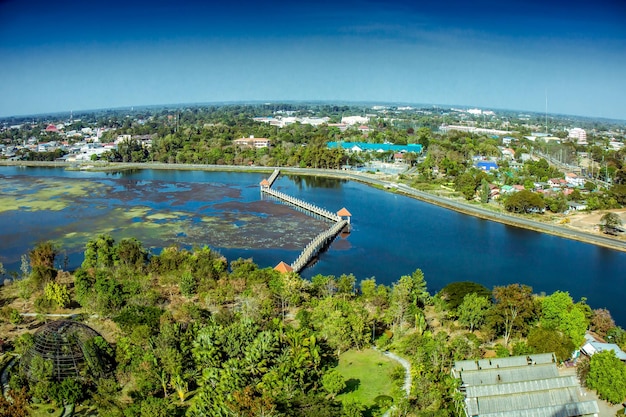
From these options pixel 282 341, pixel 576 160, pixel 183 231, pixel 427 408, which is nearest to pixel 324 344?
pixel 282 341

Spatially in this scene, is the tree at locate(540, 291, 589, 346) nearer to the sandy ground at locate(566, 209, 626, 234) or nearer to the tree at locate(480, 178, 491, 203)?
the sandy ground at locate(566, 209, 626, 234)

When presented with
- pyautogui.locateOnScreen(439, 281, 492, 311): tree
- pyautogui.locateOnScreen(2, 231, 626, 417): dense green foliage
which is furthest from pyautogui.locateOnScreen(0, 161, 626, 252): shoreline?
pyautogui.locateOnScreen(2, 231, 626, 417): dense green foliage

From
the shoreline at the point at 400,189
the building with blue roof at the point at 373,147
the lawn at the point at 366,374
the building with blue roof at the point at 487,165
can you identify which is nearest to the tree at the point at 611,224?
the shoreline at the point at 400,189

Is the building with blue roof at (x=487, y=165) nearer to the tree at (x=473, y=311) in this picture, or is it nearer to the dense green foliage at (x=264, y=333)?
the dense green foliage at (x=264, y=333)

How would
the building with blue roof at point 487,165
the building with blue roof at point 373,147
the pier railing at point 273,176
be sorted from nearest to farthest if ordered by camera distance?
the pier railing at point 273,176 < the building with blue roof at point 487,165 < the building with blue roof at point 373,147

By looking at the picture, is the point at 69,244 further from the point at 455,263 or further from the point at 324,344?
the point at 455,263
